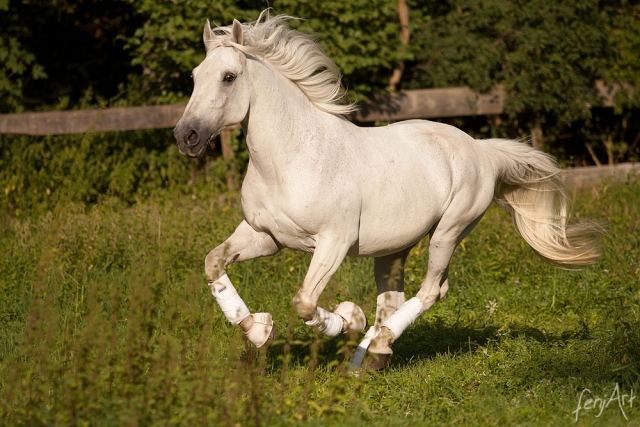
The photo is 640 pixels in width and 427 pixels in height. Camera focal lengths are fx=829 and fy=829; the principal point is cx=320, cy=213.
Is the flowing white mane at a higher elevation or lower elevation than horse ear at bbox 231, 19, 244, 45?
lower

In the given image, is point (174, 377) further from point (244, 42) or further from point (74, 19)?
point (74, 19)

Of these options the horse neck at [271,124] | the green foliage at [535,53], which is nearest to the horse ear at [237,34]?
the horse neck at [271,124]

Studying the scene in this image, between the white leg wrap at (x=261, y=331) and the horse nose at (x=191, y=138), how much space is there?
3.68 ft

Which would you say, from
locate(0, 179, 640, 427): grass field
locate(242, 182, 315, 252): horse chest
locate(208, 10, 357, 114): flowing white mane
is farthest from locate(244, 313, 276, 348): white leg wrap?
locate(208, 10, 357, 114): flowing white mane

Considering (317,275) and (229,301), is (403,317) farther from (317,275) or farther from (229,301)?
(229,301)

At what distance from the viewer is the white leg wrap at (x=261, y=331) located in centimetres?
476

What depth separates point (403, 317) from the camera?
17.0ft

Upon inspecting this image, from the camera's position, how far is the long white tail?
5.92 m

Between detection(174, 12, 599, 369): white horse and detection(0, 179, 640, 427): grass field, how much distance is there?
32 cm

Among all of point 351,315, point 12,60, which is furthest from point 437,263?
point 12,60

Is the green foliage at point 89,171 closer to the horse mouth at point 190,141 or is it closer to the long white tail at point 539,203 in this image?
the long white tail at point 539,203

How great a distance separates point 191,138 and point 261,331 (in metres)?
1.20

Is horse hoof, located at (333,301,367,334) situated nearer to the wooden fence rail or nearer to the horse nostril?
the horse nostril

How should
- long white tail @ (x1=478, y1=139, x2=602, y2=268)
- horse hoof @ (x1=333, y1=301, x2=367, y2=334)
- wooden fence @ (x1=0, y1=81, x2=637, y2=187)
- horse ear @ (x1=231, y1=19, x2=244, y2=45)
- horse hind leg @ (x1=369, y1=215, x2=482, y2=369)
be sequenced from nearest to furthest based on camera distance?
horse ear @ (x1=231, y1=19, x2=244, y2=45), horse hoof @ (x1=333, y1=301, x2=367, y2=334), horse hind leg @ (x1=369, y1=215, x2=482, y2=369), long white tail @ (x1=478, y1=139, x2=602, y2=268), wooden fence @ (x1=0, y1=81, x2=637, y2=187)
